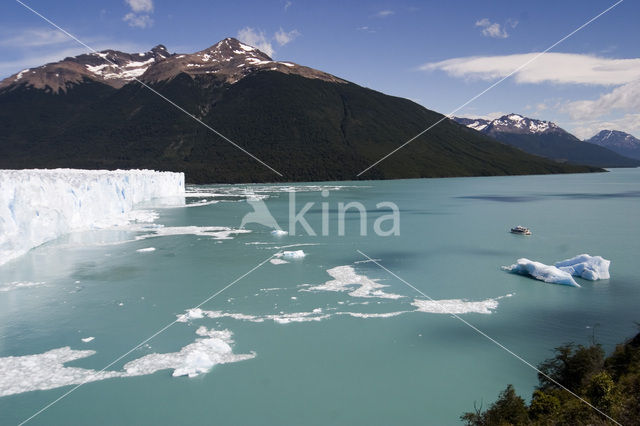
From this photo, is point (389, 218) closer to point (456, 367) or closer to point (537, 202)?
point (537, 202)

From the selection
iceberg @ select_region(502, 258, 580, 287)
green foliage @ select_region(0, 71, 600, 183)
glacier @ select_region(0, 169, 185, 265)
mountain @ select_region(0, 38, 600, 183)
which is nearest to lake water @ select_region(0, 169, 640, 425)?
iceberg @ select_region(502, 258, 580, 287)

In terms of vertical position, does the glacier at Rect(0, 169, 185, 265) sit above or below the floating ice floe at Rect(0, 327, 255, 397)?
above

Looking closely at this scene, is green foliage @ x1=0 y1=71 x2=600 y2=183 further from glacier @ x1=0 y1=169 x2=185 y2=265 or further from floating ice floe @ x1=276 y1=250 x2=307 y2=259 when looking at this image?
floating ice floe @ x1=276 y1=250 x2=307 y2=259

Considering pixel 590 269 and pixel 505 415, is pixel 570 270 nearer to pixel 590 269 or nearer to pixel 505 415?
pixel 590 269

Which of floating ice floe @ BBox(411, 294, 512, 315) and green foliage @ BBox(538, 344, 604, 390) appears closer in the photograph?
green foliage @ BBox(538, 344, 604, 390)

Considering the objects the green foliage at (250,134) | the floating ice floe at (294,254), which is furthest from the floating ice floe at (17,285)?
the green foliage at (250,134)

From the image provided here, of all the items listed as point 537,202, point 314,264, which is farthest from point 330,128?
point 314,264

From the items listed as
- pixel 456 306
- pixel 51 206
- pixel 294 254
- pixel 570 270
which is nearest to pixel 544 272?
pixel 570 270
